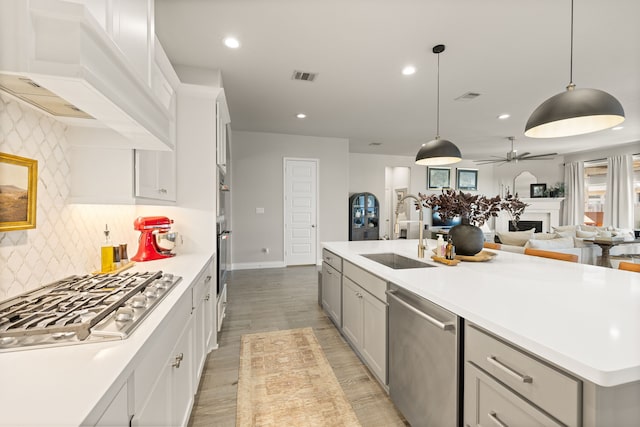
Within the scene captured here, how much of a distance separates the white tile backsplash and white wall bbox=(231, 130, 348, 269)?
3834 millimetres

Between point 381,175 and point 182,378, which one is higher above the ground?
point 381,175

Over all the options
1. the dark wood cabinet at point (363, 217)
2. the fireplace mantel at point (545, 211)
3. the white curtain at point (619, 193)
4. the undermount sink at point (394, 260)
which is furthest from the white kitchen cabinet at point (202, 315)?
the white curtain at point (619, 193)

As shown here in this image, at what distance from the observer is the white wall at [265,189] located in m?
5.64

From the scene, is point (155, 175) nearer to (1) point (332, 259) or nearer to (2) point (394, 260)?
(1) point (332, 259)

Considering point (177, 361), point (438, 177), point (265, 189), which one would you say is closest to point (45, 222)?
point (177, 361)

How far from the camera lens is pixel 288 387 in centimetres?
198

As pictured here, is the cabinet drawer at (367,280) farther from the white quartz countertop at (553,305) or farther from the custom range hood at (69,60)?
the custom range hood at (69,60)

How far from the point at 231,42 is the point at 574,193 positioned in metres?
9.38

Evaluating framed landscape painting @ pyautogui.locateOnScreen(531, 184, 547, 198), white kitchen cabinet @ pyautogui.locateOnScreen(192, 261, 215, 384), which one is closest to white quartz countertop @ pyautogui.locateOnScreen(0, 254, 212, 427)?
white kitchen cabinet @ pyautogui.locateOnScreen(192, 261, 215, 384)

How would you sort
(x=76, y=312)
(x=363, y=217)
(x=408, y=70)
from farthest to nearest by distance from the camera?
(x=363, y=217), (x=408, y=70), (x=76, y=312)

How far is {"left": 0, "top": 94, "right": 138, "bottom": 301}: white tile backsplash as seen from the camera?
1.16 m

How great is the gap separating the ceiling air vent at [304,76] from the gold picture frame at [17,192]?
2.60 m

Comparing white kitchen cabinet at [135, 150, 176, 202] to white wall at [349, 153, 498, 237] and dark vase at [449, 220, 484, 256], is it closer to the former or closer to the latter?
dark vase at [449, 220, 484, 256]

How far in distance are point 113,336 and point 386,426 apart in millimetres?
1551
